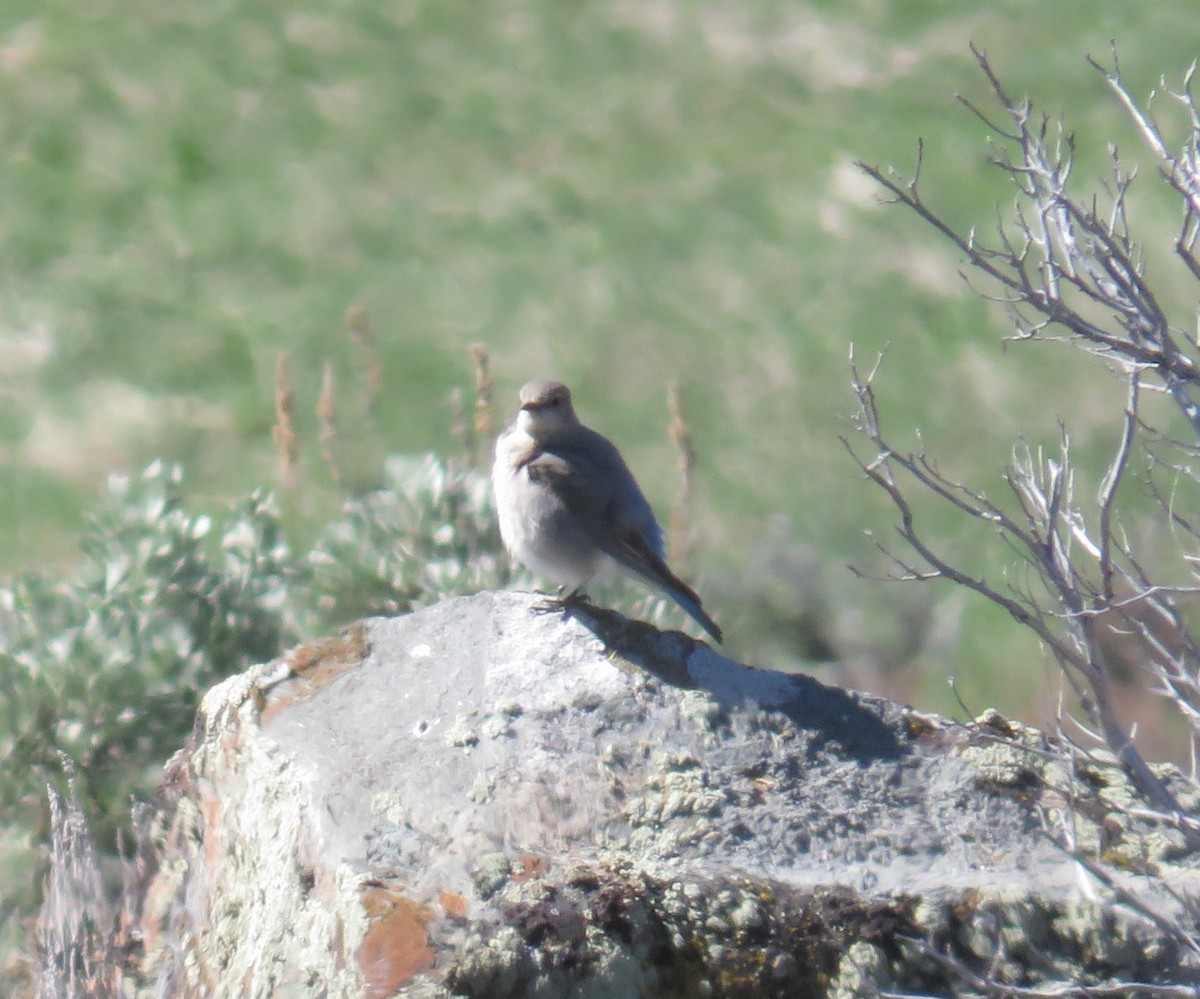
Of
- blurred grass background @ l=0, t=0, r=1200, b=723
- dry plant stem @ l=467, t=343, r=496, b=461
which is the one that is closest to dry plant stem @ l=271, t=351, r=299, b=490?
dry plant stem @ l=467, t=343, r=496, b=461

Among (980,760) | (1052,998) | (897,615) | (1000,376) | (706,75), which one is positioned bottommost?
(1052,998)

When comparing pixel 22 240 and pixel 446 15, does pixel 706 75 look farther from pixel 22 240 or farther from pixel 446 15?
pixel 22 240

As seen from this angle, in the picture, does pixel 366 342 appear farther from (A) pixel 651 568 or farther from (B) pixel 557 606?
(B) pixel 557 606

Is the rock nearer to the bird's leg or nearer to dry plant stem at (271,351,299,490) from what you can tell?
the bird's leg

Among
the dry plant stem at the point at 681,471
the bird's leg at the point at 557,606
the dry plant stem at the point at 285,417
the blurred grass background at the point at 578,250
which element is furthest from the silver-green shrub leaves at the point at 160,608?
the bird's leg at the point at 557,606

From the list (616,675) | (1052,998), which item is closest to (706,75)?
(616,675)

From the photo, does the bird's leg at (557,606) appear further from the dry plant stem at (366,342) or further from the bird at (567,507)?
the dry plant stem at (366,342)
